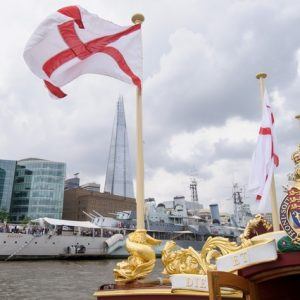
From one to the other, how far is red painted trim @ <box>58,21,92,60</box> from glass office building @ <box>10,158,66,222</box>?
8185 centimetres

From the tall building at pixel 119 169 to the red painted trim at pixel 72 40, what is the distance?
127 meters

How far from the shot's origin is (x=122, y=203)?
4213 inches

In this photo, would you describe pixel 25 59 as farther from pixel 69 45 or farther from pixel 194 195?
pixel 194 195

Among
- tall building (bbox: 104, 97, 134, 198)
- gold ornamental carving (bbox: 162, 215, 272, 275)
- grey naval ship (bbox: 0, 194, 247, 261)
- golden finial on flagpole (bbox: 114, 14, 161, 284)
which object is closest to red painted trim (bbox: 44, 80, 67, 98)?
golden finial on flagpole (bbox: 114, 14, 161, 284)

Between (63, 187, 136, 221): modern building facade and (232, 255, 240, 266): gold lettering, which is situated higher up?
(63, 187, 136, 221): modern building facade

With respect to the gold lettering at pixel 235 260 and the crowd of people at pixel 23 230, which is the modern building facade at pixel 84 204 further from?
the gold lettering at pixel 235 260

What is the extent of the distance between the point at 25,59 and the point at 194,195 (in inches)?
4371

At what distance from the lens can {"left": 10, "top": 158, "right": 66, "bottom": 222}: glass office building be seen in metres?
86.3

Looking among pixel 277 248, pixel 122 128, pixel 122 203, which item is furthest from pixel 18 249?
pixel 122 128

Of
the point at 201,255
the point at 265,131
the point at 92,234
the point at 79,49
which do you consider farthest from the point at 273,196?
the point at 92,234

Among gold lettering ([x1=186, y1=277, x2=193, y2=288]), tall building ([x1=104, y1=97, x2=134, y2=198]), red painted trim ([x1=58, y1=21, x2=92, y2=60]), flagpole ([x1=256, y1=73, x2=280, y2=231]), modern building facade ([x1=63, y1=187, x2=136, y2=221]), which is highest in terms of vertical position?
tall building ([x1=104, y1=97, x2=134, y2=198])

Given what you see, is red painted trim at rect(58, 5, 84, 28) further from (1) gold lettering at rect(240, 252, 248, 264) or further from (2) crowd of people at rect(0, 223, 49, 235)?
(2) crowd of people at rect(0, 223, 49, 235)

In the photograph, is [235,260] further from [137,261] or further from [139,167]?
[139,167]

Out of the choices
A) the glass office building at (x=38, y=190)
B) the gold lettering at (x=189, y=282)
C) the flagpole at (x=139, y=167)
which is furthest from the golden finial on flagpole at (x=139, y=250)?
the glass office building at (x=38, y=190)
